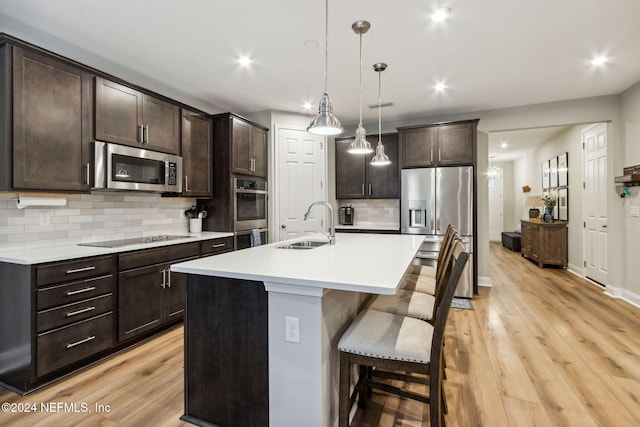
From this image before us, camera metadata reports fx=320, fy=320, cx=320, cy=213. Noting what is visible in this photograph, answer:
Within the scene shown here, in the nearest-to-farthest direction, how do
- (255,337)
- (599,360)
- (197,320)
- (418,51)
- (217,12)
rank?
(255,337) → (197,320) → (217,12) → (599,360) → (418,51)

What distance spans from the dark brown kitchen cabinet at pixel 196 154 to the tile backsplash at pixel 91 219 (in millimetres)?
354

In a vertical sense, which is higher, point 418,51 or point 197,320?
point 418,51

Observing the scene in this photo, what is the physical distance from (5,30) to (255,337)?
2.94 meters

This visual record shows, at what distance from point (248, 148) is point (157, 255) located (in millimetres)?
1882

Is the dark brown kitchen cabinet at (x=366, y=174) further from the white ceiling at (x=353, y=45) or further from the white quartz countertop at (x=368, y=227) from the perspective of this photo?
the white ceiling at (x=353, y=45)

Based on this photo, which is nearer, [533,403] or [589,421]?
[589,421]

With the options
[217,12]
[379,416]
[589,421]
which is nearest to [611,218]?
[589,421]

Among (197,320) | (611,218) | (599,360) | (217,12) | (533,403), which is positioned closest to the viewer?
(197,320)

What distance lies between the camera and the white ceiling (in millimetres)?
2311

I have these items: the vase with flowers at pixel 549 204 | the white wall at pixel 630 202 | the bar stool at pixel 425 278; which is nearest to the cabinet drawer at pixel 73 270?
the bar stool at pixel 425 278

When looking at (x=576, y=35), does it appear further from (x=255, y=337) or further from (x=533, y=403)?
(x=255, y=337)

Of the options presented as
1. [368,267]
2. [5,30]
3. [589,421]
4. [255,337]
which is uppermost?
[5,30]

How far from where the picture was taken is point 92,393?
6.84 ft

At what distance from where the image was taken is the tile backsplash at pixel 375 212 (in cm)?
532
